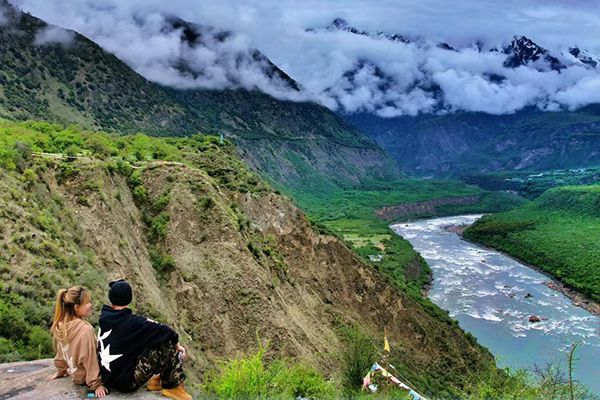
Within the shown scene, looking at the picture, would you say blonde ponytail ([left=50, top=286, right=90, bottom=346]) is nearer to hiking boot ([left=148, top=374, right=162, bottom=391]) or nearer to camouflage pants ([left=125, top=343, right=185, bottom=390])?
camouflage pants ([left=125, top=343, right=185, bottom=390])

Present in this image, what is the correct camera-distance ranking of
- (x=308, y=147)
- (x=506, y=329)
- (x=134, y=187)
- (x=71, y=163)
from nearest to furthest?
(x=71, y=163) < (x=134, y=187) < (x=506, y=329) < (x=308, y=147)

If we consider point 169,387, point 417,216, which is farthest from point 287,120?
point 169,387

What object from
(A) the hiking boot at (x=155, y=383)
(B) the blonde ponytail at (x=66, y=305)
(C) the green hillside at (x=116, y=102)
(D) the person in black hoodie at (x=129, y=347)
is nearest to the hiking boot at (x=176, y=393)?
(D) the person in black hoodie at (x=129, y=347)

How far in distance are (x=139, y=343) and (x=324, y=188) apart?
156650 millimetres

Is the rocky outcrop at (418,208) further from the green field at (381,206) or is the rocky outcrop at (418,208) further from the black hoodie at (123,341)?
the black hoodie at (123,341)

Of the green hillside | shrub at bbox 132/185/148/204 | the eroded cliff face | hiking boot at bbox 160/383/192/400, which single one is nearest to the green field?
the green hillside

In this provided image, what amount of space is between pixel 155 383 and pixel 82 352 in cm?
128

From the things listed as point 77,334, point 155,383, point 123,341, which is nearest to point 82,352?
point 77,334

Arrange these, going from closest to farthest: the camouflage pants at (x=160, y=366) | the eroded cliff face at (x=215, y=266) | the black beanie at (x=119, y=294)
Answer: the black beanie at (x=119, y=294) < the camouflage pants at (x=160, y=366) < the eroded cliff face at (x=215, y=266)

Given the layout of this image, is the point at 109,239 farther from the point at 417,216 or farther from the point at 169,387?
the point at 417,216

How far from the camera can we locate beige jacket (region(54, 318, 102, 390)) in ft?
25.3

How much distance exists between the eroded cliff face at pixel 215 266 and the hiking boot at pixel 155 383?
883 centimetres

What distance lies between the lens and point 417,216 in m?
141

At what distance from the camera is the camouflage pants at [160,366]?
25.6ft
